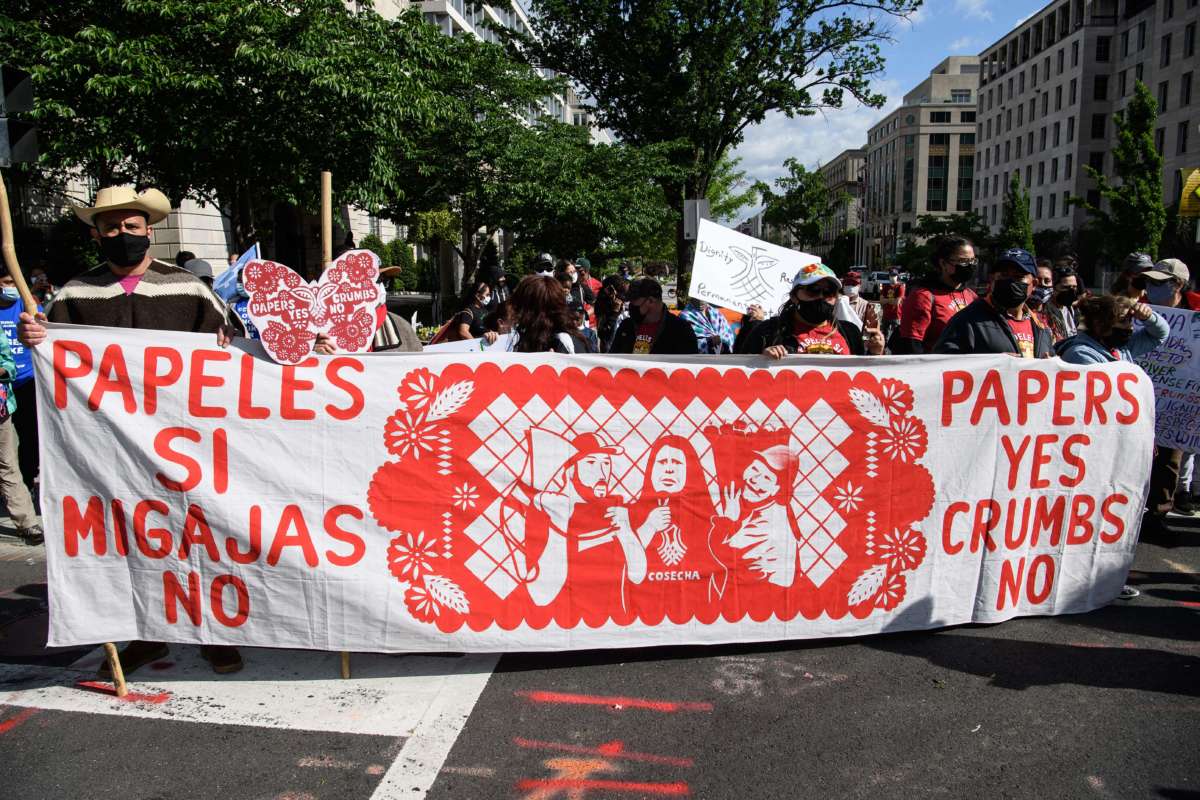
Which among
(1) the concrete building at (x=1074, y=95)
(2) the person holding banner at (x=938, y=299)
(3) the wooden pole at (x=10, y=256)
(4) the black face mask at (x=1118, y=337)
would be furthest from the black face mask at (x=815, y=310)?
(1) the concrete building at (x=1074, y=95)

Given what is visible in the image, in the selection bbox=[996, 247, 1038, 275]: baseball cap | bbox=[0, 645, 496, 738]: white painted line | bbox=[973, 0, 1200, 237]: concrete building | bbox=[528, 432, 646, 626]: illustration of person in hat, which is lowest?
bbox=[0, 645, 496, 738]: white painted line

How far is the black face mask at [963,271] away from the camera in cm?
582

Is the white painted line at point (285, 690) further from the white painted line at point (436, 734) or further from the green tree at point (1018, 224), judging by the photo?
the green tree at point (1018, 224)

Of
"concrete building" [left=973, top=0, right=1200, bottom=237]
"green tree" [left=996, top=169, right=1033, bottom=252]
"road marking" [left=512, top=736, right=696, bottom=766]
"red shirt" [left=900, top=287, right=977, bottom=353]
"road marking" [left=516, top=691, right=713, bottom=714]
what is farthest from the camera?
"green tree" [left=996, top=169, right=1033, bottom=252]

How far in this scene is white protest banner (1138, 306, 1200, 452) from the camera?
6.34 meters

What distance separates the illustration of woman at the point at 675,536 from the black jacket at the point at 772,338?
76 centimetres

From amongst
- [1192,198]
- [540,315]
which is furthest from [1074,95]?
[540,315]

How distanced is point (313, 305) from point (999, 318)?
364cm

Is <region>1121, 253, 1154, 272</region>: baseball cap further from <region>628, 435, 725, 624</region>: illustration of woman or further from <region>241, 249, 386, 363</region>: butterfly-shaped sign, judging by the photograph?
<region>241, 249, 386, 363</region>: butterfly-shaped sign

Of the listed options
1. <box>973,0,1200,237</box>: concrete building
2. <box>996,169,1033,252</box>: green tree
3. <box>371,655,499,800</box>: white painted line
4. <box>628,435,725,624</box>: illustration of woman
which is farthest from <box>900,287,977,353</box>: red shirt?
<box>996,169,1033,252</box>: green tree

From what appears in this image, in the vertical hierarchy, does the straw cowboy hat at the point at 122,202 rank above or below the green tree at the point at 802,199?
below

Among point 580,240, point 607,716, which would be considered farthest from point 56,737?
point 580,240

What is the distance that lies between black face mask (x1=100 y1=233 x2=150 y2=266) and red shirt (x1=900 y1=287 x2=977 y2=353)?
4717 millimetres

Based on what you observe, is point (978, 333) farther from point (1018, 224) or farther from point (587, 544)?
point (1018, 224)
